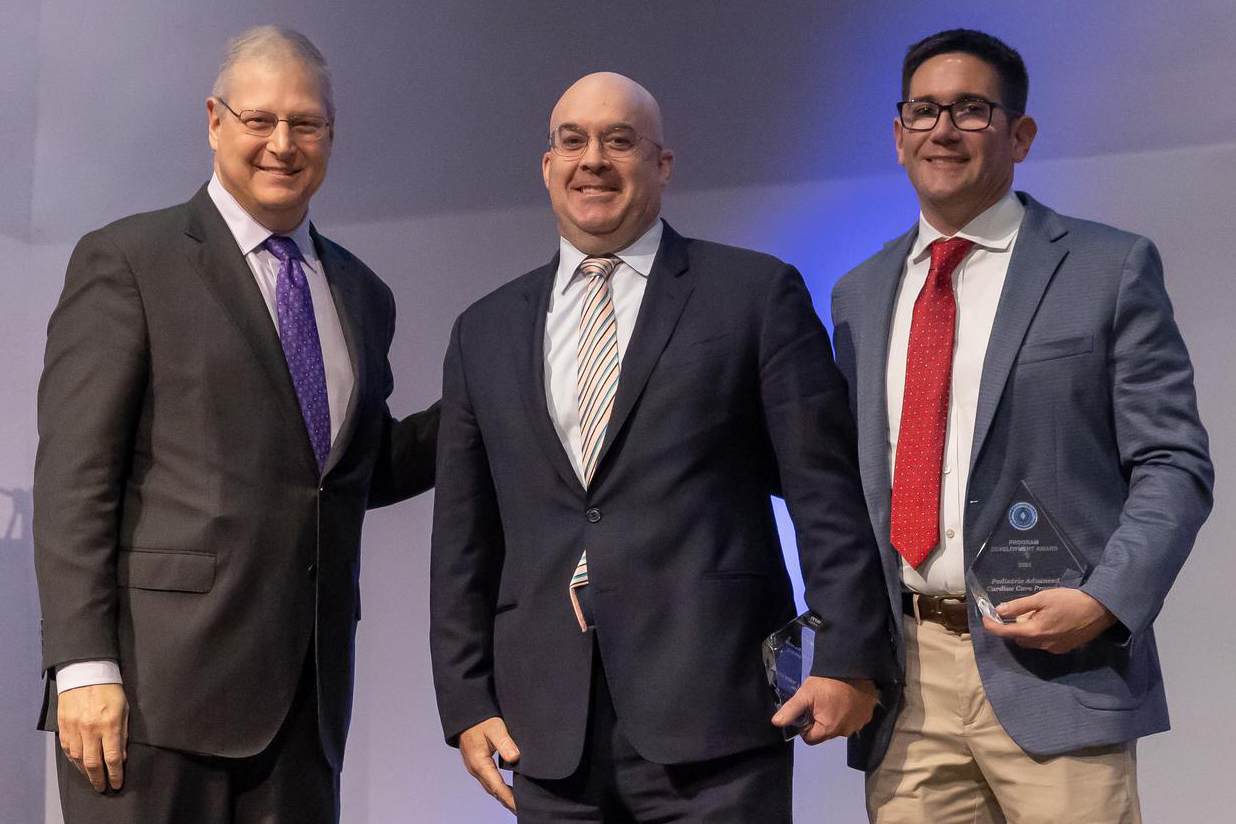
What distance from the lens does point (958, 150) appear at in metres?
2.30

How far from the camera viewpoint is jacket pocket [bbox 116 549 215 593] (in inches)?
88.4

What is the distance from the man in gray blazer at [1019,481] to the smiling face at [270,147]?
107 centimetres

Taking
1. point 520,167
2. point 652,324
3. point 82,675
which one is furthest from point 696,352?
point 520,167

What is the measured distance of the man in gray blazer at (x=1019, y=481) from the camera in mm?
2053

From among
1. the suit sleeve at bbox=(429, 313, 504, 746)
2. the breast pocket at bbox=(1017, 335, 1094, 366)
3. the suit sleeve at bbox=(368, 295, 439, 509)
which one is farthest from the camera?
the suit sleeve at bbox=(368, 295, 439, 509)

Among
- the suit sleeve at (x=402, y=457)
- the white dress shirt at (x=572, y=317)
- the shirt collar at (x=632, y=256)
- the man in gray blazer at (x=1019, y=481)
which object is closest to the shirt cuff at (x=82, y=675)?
the suit sleeve at (x=402, y=457)

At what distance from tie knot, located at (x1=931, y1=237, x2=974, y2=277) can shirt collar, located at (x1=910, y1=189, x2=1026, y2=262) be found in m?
0.02

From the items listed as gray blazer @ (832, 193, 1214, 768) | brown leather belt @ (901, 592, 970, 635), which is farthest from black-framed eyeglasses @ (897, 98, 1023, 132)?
brown leather belt @ (901, 592, 970, 635)

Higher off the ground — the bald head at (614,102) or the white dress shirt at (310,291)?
the bald head at (614,102)

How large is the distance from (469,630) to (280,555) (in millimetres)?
355

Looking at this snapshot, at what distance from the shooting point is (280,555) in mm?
2316

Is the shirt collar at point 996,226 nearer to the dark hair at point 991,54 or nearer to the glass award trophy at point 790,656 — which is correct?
the dark hair at point 991,54

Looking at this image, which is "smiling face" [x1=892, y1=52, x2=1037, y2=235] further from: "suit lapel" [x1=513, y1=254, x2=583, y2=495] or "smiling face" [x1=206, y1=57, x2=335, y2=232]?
"smiling face" [x1=206, y1=57, x2=335, y2=232]

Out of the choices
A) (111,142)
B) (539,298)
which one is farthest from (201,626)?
(111,142)
